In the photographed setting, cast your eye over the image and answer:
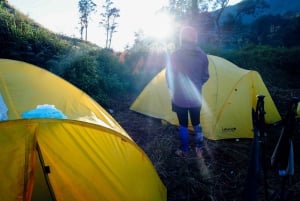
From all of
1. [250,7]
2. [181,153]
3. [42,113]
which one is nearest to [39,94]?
[42,113]

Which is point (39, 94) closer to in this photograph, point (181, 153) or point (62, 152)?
point (62, 152)

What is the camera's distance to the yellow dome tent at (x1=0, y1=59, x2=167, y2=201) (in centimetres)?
232

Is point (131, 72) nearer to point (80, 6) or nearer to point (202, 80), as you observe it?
point (202, 80)

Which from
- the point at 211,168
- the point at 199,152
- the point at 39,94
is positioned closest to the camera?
the point at 39,94

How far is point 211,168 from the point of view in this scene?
4363 millimetres

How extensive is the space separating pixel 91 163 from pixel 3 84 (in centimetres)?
147

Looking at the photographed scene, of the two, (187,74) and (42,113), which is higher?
(187,74)

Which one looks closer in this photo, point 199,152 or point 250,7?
point 199,152

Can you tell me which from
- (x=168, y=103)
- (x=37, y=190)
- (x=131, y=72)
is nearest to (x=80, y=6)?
(x=131, y=72)

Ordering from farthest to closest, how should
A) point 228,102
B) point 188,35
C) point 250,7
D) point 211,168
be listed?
point 250,7
point 228,102
point 211,168
point 188,35

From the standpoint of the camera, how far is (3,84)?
10.9ft

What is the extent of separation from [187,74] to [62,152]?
241cm

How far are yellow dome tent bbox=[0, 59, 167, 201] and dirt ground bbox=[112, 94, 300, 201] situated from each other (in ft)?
1.86

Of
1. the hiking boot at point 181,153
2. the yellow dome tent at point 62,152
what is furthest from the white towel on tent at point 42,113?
the hiking boot at point 181,153
